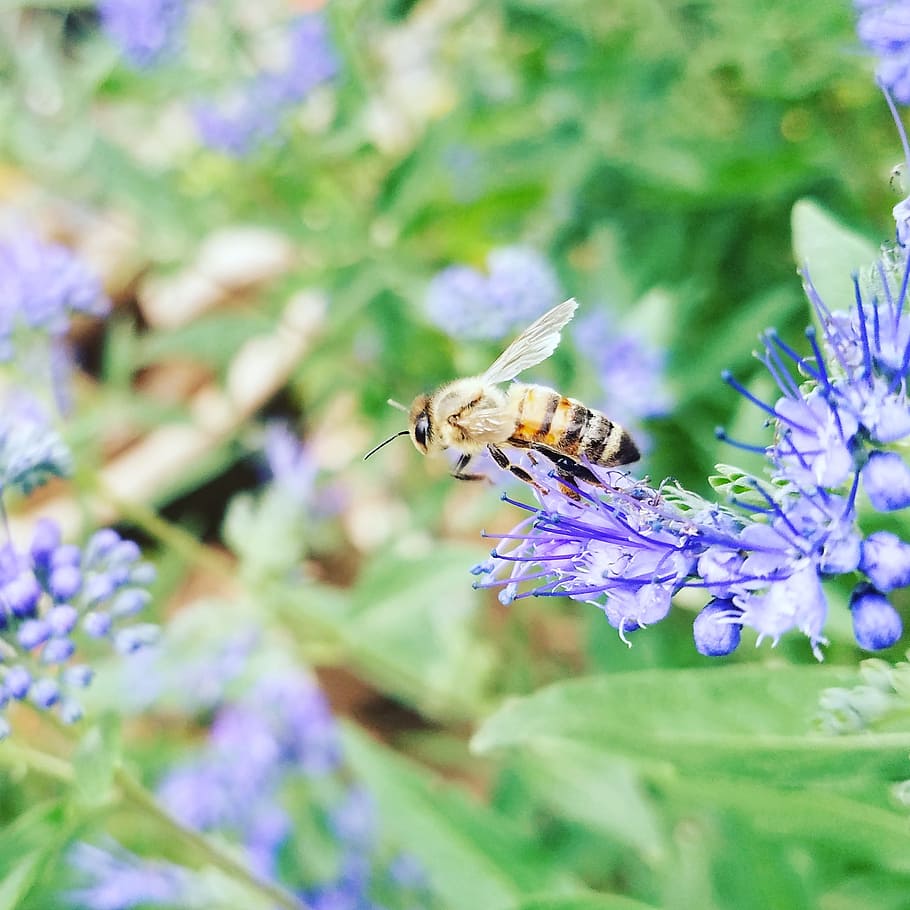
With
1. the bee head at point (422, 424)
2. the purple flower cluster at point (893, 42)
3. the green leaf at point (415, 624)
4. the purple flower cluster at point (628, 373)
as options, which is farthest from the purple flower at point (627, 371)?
the purple flower cluster at point (893, 42)

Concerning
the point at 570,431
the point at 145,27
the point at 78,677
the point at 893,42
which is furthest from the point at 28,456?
the point at 145,27

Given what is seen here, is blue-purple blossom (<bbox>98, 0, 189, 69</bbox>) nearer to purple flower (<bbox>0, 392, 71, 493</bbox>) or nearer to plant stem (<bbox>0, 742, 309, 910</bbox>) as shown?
purple flower (<bbox>0, 392, 71, 493</bbox>)

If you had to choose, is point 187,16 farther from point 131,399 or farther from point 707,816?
point 707,816

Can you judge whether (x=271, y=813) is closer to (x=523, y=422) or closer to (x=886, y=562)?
(x=523, y=422)

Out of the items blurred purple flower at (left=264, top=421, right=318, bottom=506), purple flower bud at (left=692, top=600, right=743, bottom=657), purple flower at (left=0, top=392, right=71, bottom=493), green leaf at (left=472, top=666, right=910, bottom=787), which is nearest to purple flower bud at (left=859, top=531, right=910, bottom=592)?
purple flower bud at (left=692, top=600, right=743, bottom=657)

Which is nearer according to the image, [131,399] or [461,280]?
[461,280]

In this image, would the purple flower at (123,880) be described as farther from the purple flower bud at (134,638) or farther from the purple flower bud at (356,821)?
the purple flower bud at (134,638)

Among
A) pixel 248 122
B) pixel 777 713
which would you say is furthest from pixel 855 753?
pixel 248 122
